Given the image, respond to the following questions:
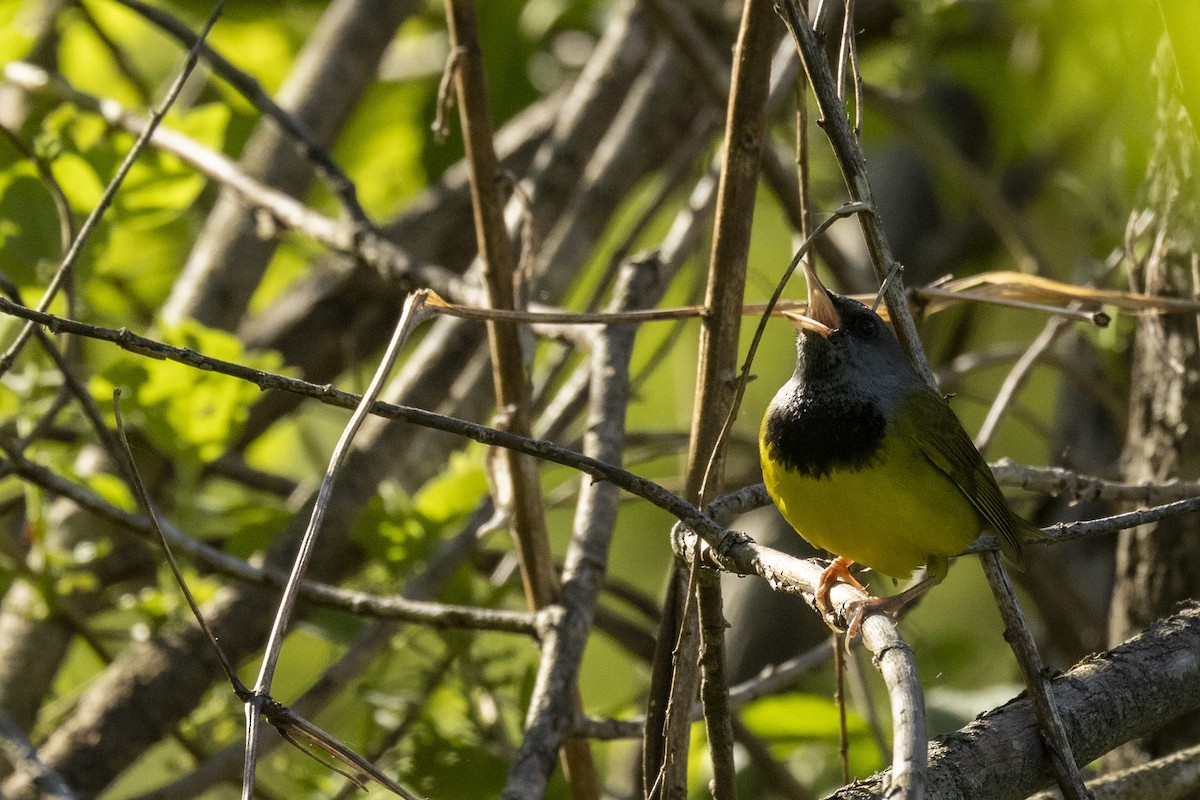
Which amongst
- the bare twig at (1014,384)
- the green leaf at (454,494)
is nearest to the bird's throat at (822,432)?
the bare twig at (1014,384)

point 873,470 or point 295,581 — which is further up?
point 873,470

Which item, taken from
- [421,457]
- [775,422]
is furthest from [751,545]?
[421,457]

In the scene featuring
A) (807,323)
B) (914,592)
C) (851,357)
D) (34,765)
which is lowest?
(34,765)

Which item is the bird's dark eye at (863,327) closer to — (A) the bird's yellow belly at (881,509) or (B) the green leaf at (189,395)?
(A) the bird's yellow belly at (881,509)

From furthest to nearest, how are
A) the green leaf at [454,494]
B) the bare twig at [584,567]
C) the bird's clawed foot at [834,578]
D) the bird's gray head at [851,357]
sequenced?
the green leaf at [454,494]
the bird's gray head at [851,357]
the bare twig at [584,567]
the bird's clawed foot at [834,578]

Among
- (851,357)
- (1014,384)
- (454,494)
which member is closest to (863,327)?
(851,357)

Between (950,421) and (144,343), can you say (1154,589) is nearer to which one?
(950,421)

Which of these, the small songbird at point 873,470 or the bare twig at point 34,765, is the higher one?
the small songbird at point 873,470

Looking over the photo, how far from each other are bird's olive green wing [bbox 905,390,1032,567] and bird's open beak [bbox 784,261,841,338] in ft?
0.89

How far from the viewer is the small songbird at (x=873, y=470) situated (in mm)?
2551

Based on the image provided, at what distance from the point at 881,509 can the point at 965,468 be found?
24 centimetres

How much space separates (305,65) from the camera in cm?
466

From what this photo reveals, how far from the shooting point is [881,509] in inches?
100

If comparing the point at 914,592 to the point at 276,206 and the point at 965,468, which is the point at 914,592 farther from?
the point at 276,206
